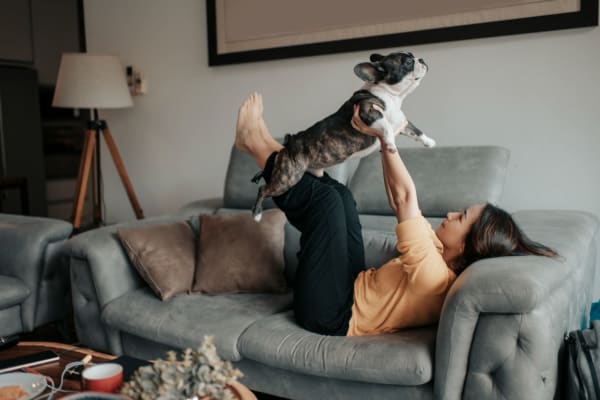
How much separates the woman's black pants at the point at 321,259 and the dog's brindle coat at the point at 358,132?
0.14 metres

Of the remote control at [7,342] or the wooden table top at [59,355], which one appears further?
the remote control at [7,342]

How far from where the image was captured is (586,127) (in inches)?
90.7

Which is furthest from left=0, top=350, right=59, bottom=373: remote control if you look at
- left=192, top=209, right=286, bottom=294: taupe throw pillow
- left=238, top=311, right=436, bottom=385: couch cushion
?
left=192, top=209, right=286, bottom=294: taupe throw pillow

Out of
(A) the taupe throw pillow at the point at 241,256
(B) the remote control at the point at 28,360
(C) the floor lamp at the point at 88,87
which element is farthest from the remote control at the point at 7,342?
(C) the floor lamp at the point at 88,87

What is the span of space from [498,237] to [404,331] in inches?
16.4

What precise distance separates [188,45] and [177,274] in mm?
1754

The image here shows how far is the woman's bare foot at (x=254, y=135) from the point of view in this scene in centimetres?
174

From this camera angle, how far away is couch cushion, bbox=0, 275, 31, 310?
232cm

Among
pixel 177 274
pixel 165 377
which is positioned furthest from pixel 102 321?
pixel 165 377

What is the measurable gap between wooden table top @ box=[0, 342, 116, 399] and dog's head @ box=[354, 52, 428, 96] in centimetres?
105

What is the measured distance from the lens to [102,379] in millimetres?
1206

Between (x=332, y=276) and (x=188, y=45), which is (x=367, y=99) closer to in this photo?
(x=332, y=276)

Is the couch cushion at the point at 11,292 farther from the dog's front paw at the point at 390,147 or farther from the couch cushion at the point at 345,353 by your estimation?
the dog's front paw at the point at 390,147

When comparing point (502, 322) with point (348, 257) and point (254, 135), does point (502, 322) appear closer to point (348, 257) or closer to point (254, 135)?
point (348, 257)
